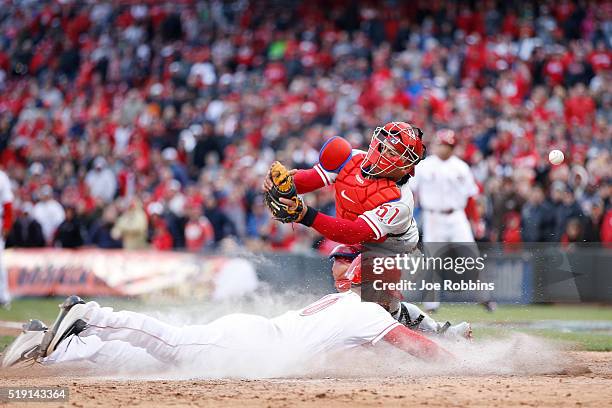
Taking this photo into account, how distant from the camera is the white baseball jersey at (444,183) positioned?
13055mm

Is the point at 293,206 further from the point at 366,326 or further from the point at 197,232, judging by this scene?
the point at 197,232

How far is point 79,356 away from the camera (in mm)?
7469

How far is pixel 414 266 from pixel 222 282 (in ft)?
17.6

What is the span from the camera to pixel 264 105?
20109 mm

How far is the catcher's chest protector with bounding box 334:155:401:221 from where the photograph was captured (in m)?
8.05

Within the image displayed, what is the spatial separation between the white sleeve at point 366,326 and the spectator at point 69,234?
11307 millimetres

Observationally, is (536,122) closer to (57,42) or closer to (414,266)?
(414,266)

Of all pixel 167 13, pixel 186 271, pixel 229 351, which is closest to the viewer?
pixel 229 351

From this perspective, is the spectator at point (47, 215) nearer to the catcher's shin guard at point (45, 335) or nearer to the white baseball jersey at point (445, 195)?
the white baseball jersey at point (445, 195)

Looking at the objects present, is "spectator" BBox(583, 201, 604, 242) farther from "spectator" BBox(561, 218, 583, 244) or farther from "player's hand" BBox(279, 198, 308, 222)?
"player's hand" BBox(279, 198, 308, 222)

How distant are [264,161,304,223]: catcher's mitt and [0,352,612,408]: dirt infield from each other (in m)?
1.29

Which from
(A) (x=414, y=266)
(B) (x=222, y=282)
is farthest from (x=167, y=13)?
(A) (x=414, y=266)

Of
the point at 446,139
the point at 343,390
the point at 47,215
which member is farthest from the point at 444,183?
the point at 47,215

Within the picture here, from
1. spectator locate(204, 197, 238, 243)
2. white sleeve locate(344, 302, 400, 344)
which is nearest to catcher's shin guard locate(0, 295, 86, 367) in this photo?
white sleeve locate(344, 302, 400, 344)
